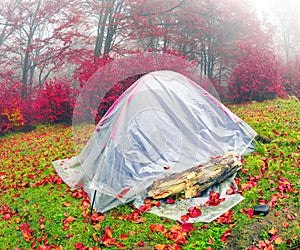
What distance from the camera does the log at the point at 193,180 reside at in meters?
3.32

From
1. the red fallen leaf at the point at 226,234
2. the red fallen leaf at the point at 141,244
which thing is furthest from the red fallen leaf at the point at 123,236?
the red fallen leaf at the point at 226,234

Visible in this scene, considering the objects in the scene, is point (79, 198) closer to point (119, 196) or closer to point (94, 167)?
point (94, 167)

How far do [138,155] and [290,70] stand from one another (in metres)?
10.9

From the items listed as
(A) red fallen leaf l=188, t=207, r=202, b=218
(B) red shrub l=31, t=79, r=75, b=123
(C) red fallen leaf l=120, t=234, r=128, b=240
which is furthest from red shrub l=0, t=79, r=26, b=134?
(A) red fallen leaf l=188, t=207, r=202, b=218

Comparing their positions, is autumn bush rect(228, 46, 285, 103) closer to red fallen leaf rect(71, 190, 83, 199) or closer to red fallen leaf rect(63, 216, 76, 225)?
red fallen leaf rect(71, 190, 83, 199)

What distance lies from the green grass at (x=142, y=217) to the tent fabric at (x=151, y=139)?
0.25 m

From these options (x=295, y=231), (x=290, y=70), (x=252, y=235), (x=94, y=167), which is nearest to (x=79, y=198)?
(x=94, y=167)

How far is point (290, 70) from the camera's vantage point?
39.9ft

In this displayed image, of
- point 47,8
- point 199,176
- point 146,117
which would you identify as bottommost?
point 199,176

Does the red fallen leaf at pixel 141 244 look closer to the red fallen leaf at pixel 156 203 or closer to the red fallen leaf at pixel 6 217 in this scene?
the red fallen leaf at pixel 156 203

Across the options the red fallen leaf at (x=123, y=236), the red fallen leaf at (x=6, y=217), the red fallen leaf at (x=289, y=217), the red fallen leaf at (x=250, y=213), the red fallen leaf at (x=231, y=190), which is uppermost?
the red fallen leaf at (x=289, y=217)

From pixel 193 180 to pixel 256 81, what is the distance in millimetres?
7325

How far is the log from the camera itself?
332 centimetres

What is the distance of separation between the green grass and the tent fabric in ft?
0.83
